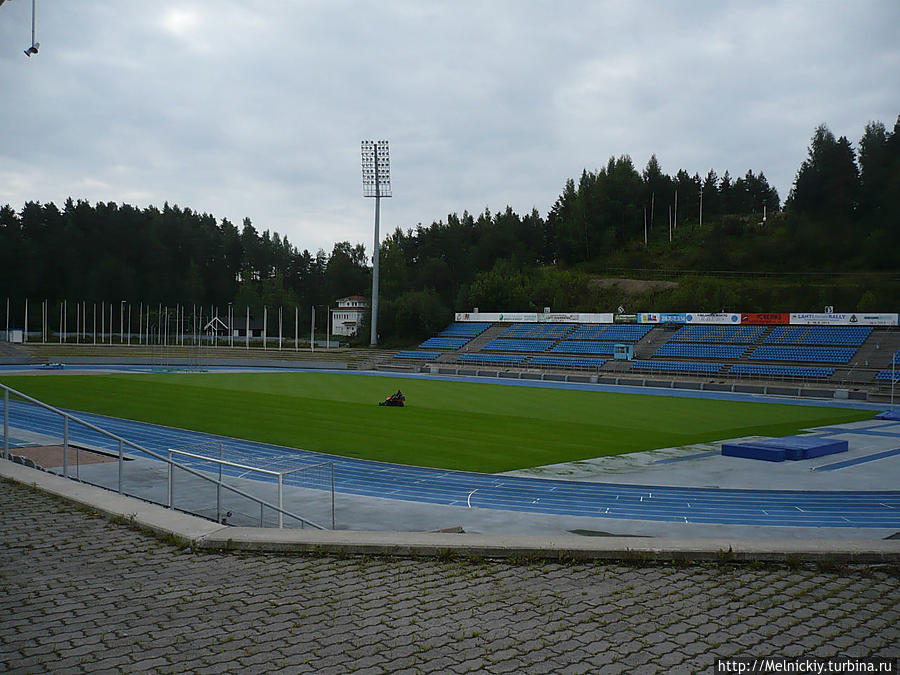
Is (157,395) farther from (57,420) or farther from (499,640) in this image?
(499,640)

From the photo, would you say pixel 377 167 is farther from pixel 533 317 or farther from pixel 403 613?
pixel 403 613

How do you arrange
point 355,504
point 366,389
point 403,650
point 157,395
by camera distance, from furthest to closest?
point 366,389, point 157,395, point 355,504, point 403,650

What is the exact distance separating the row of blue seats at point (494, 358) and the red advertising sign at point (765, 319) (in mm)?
17851

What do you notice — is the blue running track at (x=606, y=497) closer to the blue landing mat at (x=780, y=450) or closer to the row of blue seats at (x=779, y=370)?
the blue landing mat at (x=780, y=450)

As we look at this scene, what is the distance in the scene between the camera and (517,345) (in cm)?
6025

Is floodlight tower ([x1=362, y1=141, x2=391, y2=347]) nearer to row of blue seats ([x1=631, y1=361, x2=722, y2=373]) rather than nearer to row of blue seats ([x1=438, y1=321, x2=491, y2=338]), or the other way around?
row of blue seats ([x1=438, y1=321, x2=491, y2=338])

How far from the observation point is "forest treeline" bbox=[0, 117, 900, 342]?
2569 inches

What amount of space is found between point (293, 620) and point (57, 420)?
71.1ft

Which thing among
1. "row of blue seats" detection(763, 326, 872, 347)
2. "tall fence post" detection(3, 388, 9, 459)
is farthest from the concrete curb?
"row of blue seats" detection(763, 326, 872, 347)

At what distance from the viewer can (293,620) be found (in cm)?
510

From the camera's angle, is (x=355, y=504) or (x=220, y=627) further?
(x=355, y=504)

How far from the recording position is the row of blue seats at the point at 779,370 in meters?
41.6

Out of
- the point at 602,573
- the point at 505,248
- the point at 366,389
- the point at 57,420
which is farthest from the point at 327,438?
the point at 505,248

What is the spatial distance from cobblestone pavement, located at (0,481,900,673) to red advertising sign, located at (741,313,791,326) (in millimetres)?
48507
